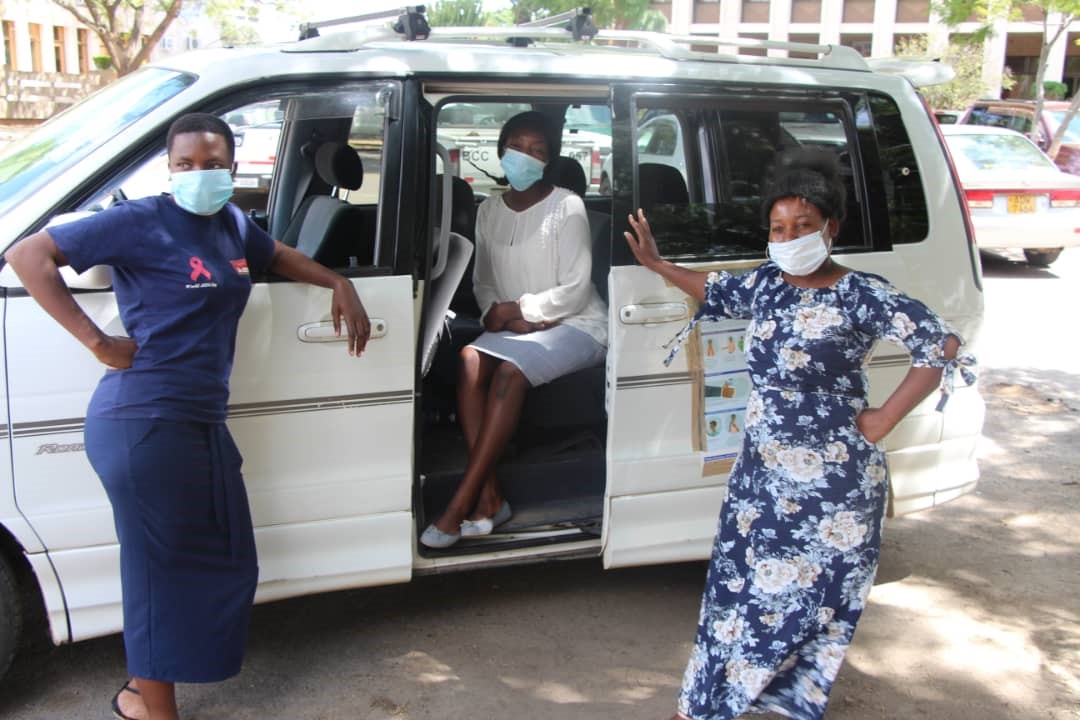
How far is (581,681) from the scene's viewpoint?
3.56 metres

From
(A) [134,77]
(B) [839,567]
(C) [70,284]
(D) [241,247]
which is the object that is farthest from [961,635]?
(A) [134,77]

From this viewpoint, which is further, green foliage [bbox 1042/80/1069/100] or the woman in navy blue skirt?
green foliage [bbox 1042/80/1069/100]

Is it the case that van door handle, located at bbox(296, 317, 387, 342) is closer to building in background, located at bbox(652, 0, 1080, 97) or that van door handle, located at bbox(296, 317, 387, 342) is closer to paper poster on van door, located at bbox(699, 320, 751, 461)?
paper poster on van door, located at bbox(699, 320, 751, 461)

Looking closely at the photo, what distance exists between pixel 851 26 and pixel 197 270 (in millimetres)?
40512

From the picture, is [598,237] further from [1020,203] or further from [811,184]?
[1020,203]

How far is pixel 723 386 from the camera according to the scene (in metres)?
3.71

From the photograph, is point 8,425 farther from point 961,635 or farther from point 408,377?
point 961,635

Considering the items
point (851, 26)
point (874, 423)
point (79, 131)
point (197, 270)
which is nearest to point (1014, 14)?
point (874, 423)

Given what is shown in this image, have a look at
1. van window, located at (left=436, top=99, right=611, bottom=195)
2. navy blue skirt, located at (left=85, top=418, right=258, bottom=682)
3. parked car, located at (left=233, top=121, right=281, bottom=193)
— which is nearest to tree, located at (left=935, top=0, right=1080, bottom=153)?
van window, located at (left=436, top=99, right=611, bottom=195)

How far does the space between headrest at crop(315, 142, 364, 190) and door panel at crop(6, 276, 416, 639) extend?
898 mm

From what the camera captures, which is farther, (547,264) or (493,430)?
(547,264)

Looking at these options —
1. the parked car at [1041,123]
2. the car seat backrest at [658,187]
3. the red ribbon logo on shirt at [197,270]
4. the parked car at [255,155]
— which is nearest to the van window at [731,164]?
the car seat backrest at [658,187]

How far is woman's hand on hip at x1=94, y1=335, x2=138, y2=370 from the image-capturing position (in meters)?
2.73

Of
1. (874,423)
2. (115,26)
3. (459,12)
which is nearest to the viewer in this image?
(874,423)
